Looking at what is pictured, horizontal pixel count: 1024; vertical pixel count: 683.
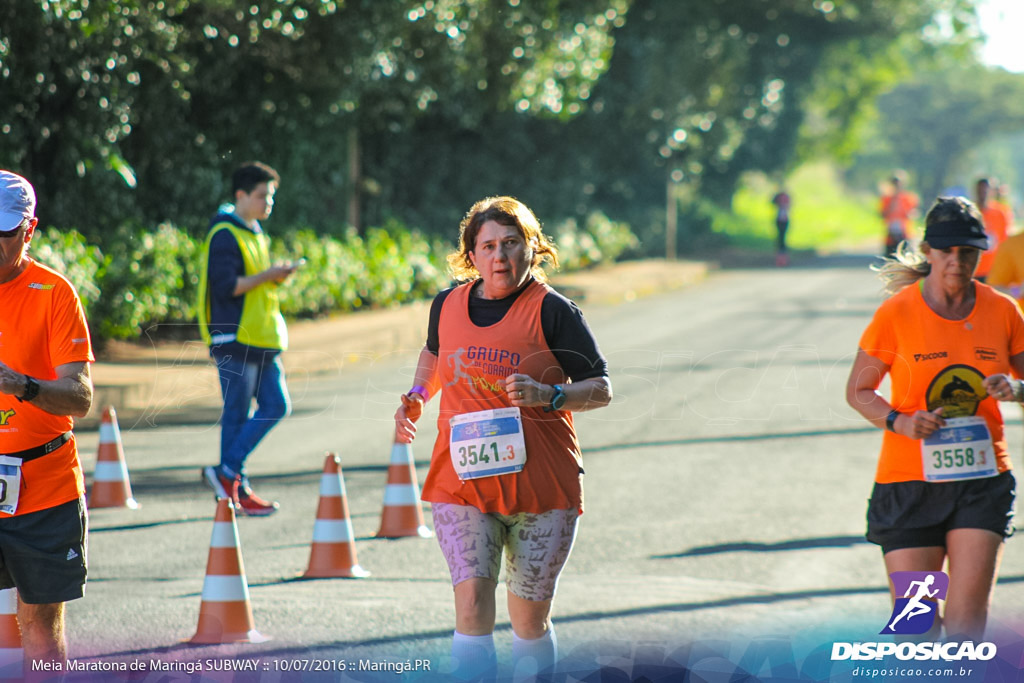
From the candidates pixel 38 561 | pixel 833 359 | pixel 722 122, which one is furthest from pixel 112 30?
pixel 722 122

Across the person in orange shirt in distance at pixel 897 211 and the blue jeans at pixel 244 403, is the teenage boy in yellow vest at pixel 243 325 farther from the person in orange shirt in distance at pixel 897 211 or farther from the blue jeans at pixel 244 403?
the person in orange shirt in distance at pixel 897 211

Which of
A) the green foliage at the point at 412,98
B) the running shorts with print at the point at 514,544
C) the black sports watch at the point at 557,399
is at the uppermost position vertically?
the green foliage at the point at 412,98

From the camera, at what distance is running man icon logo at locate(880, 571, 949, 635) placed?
4.62 meters

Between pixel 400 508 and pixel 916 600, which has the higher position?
pixel 916 600

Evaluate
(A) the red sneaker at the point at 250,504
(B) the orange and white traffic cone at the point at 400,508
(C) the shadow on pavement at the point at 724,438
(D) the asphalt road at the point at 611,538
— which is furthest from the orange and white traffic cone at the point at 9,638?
(C) the shadow on pavement at the point at 724,438

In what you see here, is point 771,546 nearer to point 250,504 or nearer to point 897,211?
point 250,504

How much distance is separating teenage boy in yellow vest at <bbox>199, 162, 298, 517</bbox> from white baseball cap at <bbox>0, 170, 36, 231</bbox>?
3753 mm

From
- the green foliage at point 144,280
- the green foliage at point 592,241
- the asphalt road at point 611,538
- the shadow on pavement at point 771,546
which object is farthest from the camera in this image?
the green foliage at point 592,241

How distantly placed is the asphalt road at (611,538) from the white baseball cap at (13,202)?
80.9 inches

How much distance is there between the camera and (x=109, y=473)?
843cm

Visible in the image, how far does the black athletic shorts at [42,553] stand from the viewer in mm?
4176

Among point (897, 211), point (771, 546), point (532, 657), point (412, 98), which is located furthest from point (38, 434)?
point (897, 211)

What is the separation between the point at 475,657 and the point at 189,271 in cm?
1232

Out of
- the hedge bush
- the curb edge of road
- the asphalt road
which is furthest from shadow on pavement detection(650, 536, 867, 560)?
the hedge bush
